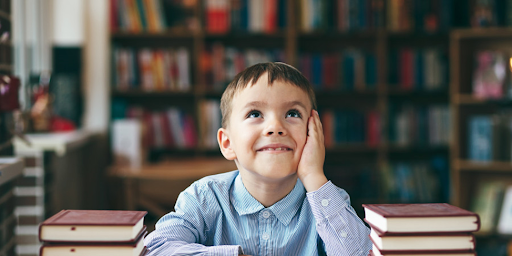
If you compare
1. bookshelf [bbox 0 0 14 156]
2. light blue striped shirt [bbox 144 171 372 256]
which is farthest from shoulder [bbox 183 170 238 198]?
bookshelf [bbox 0 0 14 156]

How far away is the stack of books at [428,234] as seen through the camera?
68cm

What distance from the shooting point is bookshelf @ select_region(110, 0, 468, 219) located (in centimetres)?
339

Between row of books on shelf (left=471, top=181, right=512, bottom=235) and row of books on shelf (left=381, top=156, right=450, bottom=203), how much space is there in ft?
2.02

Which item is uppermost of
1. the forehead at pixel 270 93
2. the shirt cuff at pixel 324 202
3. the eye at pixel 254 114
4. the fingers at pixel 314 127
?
the forehead at pixel 270 93

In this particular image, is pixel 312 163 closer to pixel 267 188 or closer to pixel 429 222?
pixel 267 188

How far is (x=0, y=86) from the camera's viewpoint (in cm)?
122

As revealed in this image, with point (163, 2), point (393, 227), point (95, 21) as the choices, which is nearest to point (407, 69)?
point (163, 2)

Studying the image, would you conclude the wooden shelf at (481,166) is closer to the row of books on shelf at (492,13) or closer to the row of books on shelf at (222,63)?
the row of books on shelf at (492,13)

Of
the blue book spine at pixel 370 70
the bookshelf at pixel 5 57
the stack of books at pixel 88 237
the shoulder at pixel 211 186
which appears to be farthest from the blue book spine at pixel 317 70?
the stack of books at pixel 88 237

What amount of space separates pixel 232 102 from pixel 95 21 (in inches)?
111

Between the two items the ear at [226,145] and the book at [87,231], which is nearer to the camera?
the book at [87,231]

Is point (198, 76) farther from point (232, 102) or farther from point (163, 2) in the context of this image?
point (232, 102)

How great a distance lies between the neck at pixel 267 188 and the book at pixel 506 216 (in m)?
2.26

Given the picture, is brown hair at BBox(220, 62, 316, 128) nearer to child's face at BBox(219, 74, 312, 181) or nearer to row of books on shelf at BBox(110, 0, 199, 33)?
child's face at BBox(219, 74, 312, 181)
